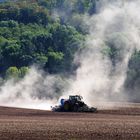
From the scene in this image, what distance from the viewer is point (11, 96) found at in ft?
338

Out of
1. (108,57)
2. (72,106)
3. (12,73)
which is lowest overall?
(72,106)

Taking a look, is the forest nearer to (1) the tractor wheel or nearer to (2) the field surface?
(1) the tractor wheel

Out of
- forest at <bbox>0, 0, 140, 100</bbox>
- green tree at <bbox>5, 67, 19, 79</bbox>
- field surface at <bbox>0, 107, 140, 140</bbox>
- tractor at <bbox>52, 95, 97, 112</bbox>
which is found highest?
forest at <bbox>0, 0, 140, 100</bbox>

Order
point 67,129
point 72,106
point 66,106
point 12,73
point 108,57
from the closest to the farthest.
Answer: point 67,129 < point 72,106 < point 66,106 < point 108,57 < point 12,73

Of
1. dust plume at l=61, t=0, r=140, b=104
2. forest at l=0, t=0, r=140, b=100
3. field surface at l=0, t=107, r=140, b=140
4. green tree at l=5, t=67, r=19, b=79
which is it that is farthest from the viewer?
forest at l=0, t=0, r=140, b=100

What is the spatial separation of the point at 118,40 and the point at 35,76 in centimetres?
3295

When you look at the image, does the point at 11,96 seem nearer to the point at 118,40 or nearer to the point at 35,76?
the point at 35,76

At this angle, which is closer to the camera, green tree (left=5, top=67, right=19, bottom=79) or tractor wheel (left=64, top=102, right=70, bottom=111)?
tractor wheel (left=64, top=102, right=70, bottom=111)

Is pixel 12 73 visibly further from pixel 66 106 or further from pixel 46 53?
pixel 66 106

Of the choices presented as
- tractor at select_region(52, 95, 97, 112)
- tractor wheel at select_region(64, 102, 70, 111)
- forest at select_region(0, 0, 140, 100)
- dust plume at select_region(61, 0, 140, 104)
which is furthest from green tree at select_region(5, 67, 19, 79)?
tractor wheel at select_region(64, 102, 70, 111)

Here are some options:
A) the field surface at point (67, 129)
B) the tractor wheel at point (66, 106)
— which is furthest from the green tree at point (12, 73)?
the field surface at point (67, 129)

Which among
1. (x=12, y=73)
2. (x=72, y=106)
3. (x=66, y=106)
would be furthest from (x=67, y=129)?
(x=12, y=73)

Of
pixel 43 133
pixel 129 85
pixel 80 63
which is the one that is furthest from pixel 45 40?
pixel 43 133

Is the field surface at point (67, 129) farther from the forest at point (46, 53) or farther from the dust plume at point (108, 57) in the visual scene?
the forest at point (46, 53)
